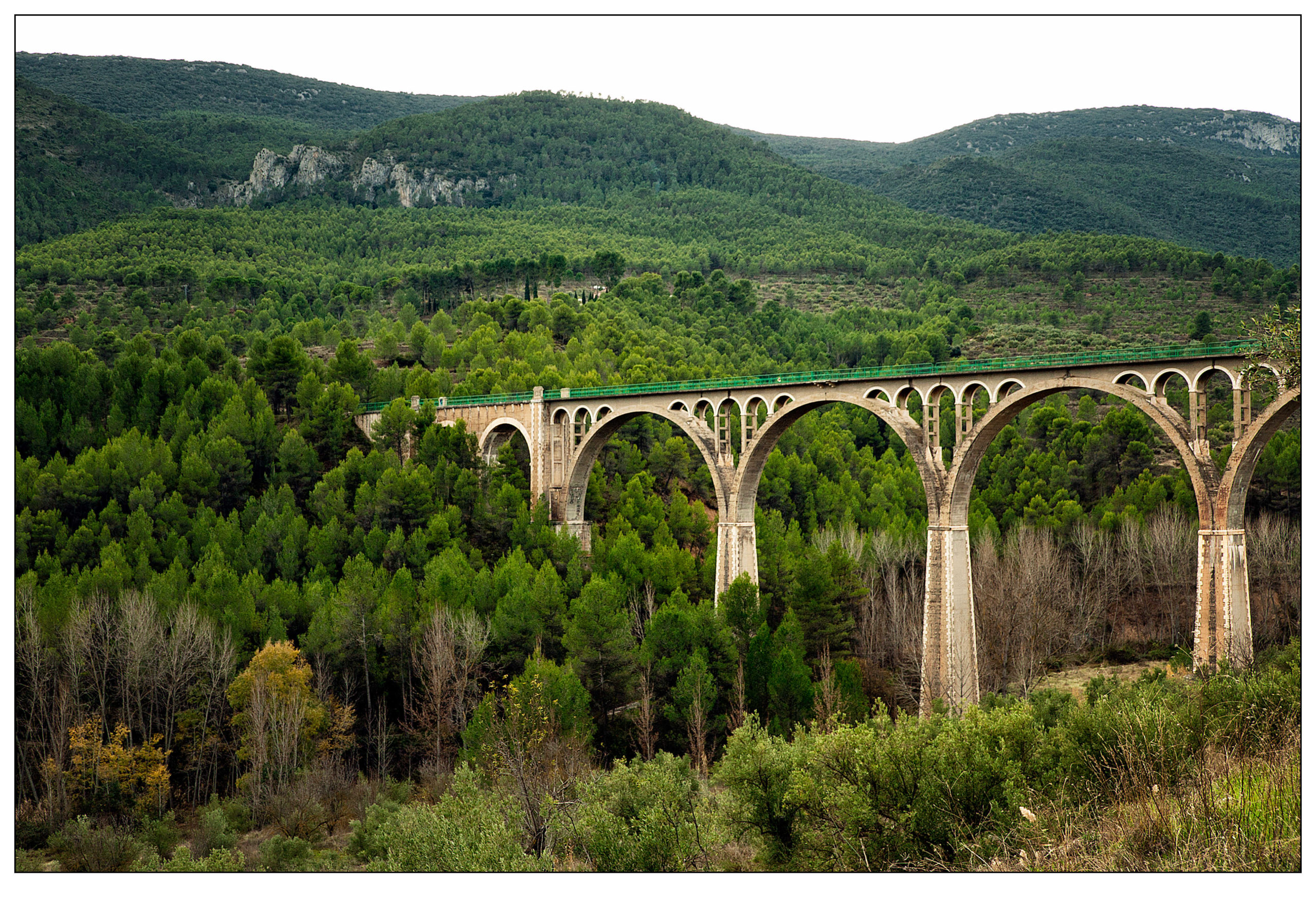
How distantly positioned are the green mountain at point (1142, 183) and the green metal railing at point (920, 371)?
68.5 meters

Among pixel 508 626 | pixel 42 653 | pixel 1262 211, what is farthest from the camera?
pixel 1262 211

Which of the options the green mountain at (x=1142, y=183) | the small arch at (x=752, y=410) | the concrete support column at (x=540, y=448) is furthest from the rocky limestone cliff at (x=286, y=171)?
the small arch at (x=752, y=410)

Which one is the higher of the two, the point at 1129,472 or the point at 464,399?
the point at 464,399

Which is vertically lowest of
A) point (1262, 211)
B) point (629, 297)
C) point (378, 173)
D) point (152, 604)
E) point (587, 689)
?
point (587, 689)

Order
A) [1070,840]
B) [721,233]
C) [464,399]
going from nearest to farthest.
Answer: [1070,840] → [464,399] → [721,233]

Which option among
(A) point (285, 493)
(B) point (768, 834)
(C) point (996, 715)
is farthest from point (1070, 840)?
(A) point (285, 493)

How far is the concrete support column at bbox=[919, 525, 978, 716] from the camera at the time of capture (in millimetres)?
33000

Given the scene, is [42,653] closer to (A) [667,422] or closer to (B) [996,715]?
(B) [996,715]

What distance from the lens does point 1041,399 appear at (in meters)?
33.1

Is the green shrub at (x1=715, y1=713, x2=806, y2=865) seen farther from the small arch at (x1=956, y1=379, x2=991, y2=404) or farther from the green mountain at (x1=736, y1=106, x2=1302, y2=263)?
the green mountain at (x1=736, y1=106, x2=1302, y2=263)

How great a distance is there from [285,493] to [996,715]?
33.9 metres

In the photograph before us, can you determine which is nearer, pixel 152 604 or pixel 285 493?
pixel 152 604

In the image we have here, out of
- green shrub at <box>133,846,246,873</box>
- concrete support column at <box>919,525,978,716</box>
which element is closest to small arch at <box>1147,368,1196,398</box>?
concrete support column at <box>919,525,978,716</box>

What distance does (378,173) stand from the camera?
154 meters
